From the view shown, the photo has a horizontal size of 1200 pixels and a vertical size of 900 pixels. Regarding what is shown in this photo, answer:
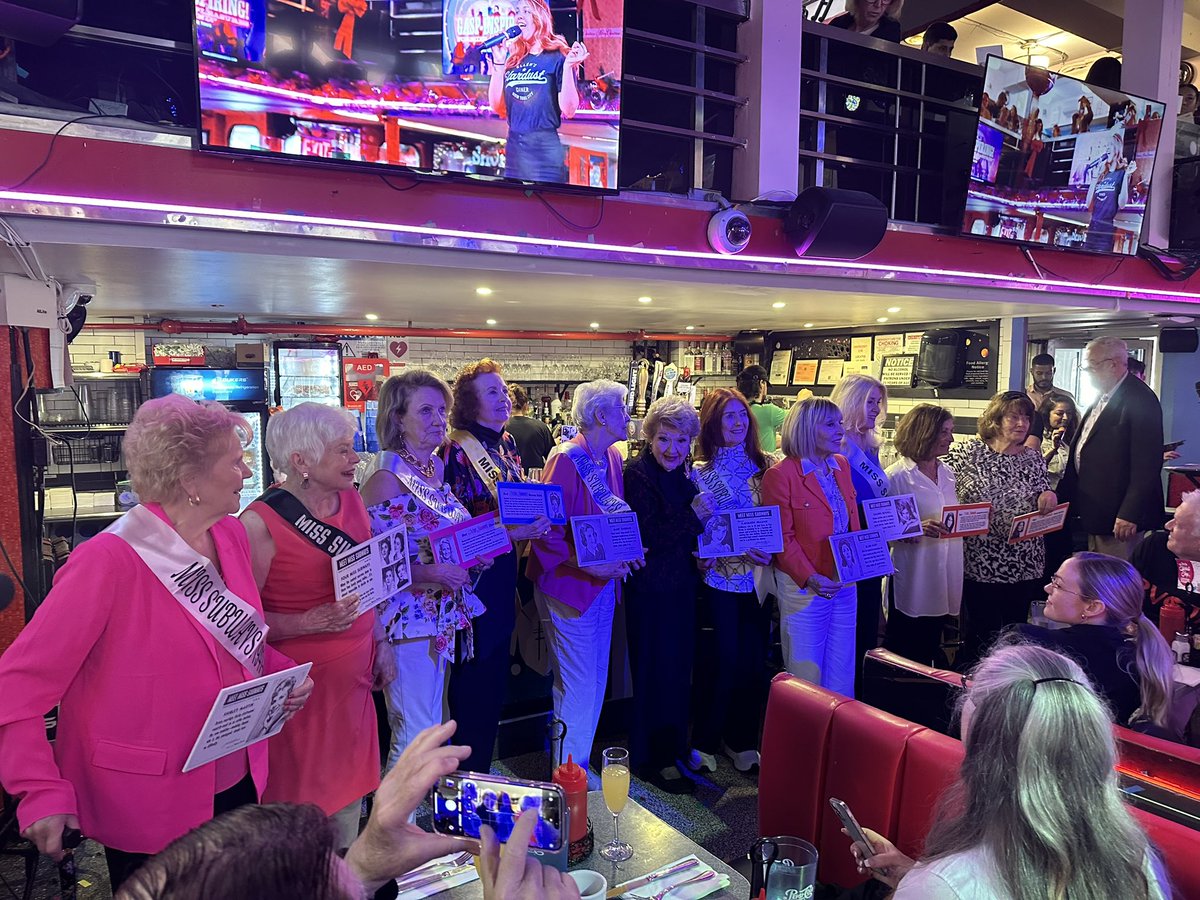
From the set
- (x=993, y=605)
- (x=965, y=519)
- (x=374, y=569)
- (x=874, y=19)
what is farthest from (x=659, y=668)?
(x=874, y=19)

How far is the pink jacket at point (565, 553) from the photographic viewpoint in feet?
10.2

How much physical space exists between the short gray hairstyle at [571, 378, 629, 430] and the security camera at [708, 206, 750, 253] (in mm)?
1633

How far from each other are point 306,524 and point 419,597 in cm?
66

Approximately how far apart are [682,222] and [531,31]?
132 cm

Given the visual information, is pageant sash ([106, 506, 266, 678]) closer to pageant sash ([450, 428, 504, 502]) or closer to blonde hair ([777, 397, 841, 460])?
pageant sash ([450, 428, 504, 502])

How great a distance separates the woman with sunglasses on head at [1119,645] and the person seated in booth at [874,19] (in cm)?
429

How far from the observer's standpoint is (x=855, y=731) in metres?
2.08

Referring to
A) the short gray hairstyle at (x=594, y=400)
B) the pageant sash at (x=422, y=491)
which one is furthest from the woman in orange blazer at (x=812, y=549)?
the pageant sash at (x=422, y=491)

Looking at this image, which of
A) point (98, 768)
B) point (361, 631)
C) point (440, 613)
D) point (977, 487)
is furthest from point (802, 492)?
point (98, 768)

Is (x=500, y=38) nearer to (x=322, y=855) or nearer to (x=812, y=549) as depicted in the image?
(x=812, y=549)

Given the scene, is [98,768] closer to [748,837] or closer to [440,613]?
[440,613]

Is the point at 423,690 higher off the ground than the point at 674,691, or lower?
higher

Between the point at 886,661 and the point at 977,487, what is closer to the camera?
the point at 886,661

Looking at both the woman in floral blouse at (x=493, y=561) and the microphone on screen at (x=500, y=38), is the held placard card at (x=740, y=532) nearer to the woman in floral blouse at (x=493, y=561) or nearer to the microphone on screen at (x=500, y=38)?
the woman in floral blouse at (x=493, y=561)
